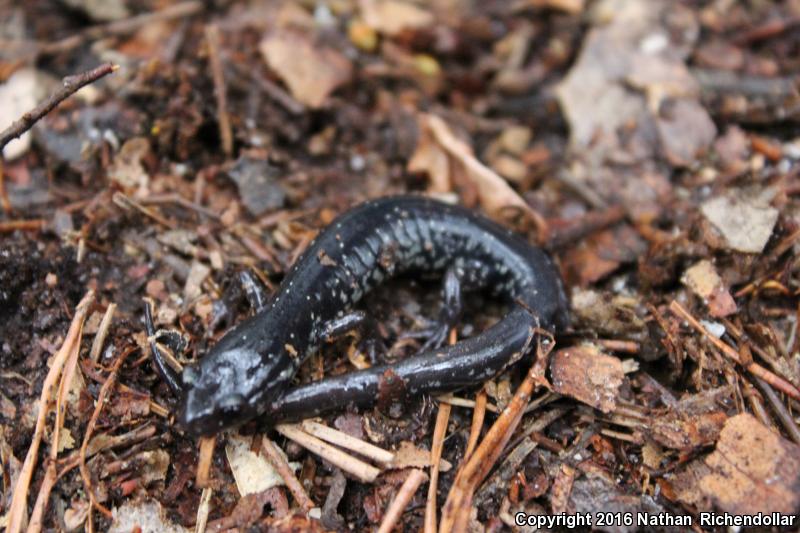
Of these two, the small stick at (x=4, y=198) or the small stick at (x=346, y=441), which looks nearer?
the small stick at (x=346, y=441)

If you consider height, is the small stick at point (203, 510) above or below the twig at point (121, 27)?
below

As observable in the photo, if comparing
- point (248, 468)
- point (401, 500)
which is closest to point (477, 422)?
point (401, 500)

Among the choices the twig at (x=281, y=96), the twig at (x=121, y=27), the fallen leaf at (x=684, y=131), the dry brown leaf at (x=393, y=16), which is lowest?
the fallen leaf at (x=684, y=131)

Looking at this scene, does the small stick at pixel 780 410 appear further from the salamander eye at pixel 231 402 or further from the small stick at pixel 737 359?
the salamander eye at pixel 231 402

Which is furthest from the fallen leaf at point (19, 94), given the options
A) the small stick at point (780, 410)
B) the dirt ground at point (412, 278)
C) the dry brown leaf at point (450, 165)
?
the small stick at point (780, 410)

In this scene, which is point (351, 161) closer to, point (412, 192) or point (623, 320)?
point (412, 192)

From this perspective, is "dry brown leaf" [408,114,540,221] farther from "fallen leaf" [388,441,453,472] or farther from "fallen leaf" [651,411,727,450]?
"fallen leaf" [388,441,453,472]

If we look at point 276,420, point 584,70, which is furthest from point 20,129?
point 584,70
